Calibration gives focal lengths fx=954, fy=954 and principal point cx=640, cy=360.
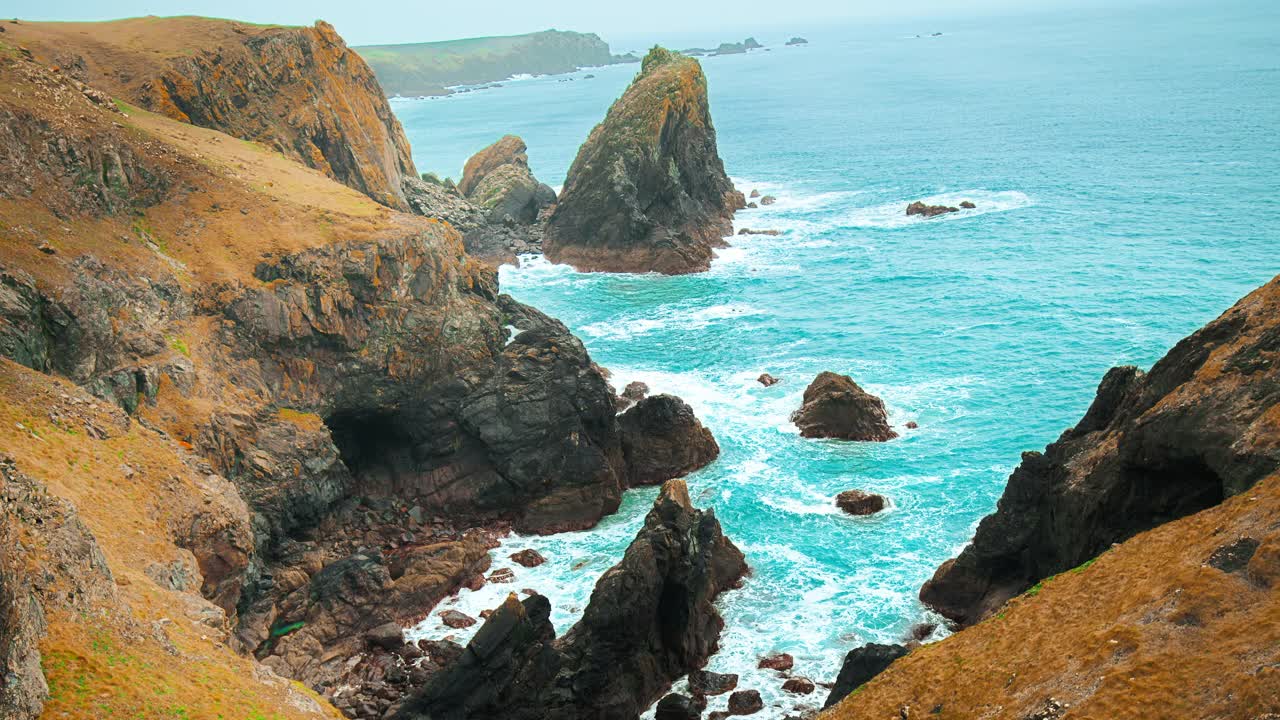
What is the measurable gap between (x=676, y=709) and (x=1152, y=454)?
54.6 ft

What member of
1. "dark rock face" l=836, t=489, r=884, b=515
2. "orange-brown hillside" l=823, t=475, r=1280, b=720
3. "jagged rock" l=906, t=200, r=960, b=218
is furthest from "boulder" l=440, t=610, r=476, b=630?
"jagged rock" l=906, t=200, r=960, b=218

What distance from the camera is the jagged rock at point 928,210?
3836 inches

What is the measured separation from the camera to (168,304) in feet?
131

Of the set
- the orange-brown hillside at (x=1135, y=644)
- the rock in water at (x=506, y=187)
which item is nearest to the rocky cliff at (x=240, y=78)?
the rock in water at (x=506, y=187)

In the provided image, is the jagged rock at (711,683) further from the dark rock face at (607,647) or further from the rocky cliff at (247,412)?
the rocky cliff at (247,412)

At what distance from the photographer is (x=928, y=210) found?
97.8m

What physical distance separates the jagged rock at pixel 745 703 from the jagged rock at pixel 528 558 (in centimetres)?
1213

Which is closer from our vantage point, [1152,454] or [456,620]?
[1152,454]

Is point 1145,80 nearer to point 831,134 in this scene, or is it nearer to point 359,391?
point 831,134

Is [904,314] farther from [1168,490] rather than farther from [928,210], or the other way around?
[1168,490]

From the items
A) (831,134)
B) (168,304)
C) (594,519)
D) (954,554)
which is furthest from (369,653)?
(831,134)

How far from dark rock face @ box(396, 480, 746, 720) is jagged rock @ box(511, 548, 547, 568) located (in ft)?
28.2

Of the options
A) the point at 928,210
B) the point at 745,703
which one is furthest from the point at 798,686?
the point at 928,210

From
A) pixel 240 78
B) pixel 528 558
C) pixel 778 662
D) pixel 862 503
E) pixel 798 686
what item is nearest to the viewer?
pixel 798 686
